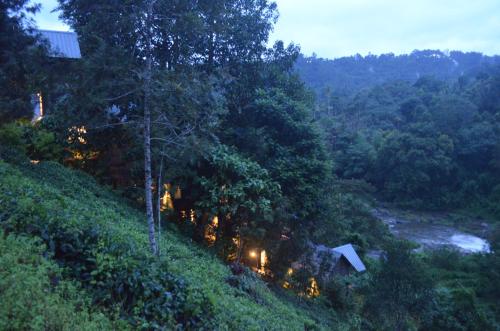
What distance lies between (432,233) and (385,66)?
106 m

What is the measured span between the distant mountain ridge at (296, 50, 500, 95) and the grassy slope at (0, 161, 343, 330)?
95391 mm

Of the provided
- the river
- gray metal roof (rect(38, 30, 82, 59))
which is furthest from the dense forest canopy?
the river

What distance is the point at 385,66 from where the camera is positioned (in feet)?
437

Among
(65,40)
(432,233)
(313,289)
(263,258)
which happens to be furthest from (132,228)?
(432,233)

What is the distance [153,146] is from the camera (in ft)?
30.0

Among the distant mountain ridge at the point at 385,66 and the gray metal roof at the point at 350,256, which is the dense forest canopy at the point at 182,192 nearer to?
the gray metal roof at the point at 350,256

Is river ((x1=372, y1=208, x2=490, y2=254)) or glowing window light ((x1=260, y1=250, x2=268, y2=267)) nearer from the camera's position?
glowing window light ((x1=260, y1=250, x2=268, y2=267))

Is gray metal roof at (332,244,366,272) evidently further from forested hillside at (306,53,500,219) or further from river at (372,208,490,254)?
forested hillside at (306,53,500,219)

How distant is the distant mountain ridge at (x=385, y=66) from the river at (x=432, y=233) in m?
64.0

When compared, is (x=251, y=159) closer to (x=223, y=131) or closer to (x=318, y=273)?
(x=223, y=131)

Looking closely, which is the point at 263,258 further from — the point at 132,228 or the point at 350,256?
the point at 350,256

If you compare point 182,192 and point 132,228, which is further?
point 182,192

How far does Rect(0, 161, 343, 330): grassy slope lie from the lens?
23.3 feet

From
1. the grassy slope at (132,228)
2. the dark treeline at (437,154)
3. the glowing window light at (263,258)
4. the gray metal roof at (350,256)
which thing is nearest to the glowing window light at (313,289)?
the glowing window light at (263,258)
